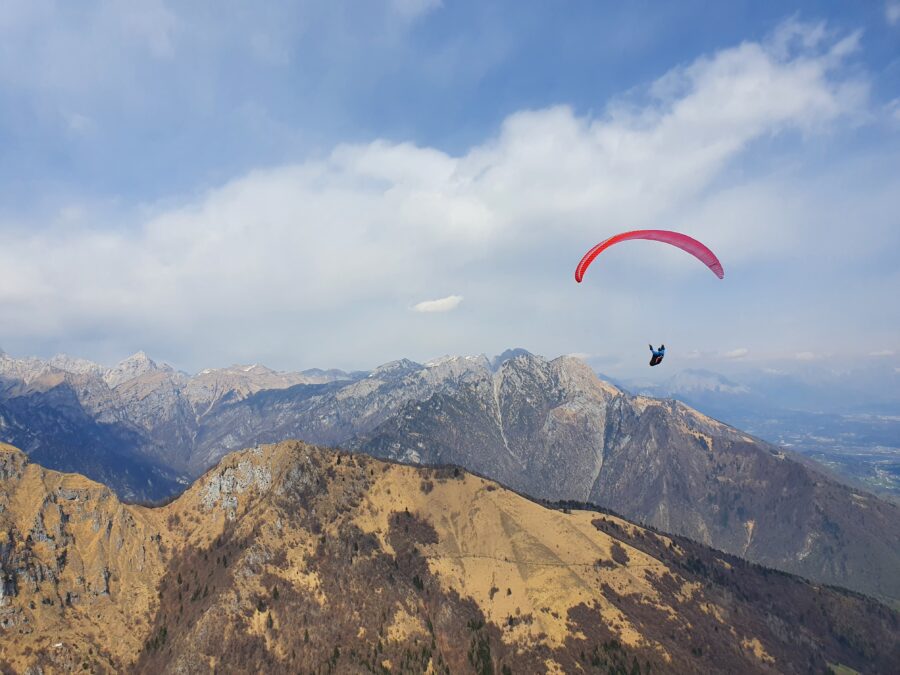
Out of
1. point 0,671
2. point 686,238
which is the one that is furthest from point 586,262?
point 0,671

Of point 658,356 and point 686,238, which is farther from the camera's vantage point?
point 686,238

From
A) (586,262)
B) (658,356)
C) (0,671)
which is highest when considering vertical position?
(586,262)

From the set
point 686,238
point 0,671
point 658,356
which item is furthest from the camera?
point 0,671

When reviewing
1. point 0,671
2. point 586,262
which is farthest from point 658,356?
point 0,671

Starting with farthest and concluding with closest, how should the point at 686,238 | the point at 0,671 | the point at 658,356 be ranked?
the point at 0,671 < the point at 686,238 < the point at 658,356

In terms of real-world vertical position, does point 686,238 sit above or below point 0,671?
above

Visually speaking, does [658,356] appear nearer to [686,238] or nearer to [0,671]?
[686,238]

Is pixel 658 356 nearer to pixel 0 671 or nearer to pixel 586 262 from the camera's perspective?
pixel 586 262
